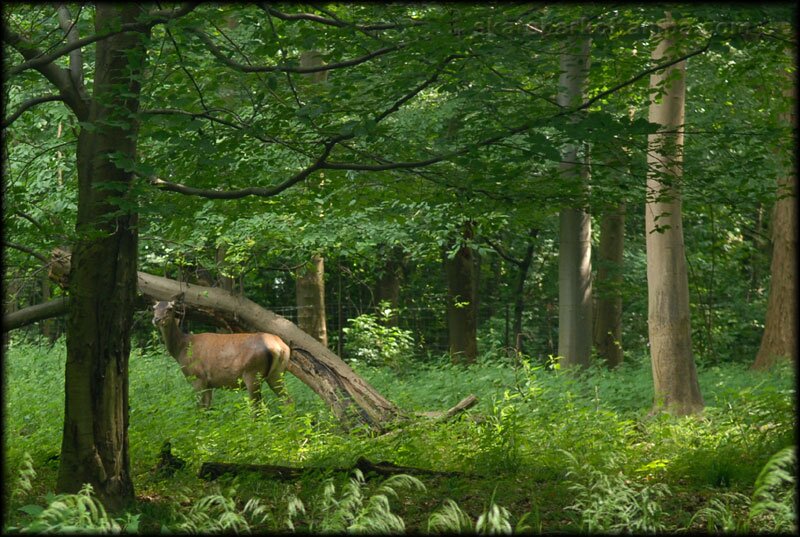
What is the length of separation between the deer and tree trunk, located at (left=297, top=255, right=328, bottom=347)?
3.69 metres

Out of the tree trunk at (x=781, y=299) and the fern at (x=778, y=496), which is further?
the tree trunk at (x=781, y=299)

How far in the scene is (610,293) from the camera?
16.9 m

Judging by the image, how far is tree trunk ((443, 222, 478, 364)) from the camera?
59.1ft

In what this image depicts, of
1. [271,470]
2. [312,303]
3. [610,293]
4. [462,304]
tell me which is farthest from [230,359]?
[610,293]

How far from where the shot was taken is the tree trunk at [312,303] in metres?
15.4

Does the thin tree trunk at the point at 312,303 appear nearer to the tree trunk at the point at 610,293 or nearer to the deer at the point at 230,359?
the deer at the point at 230,359

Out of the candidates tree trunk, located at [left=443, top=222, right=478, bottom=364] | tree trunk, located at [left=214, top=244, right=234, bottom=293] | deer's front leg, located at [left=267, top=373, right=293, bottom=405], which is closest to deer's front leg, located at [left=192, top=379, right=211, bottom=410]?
deer's front leg, located at [left=267, top=373, right=293, bottom=405]

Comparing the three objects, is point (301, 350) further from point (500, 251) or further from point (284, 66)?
point (500, 251)

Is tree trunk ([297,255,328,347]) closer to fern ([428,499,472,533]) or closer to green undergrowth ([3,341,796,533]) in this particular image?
green undergrowth ([3,341,796,533])

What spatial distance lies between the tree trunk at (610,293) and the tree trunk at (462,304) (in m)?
2.62

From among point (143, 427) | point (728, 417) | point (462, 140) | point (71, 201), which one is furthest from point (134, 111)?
point (728, 417)

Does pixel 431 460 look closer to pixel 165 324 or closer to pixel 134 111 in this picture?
pixel 134 111

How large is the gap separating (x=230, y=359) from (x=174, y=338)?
100 centimetres

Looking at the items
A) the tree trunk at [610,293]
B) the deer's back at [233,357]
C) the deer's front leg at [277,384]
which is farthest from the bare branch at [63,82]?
the tree trunk at [610,293]
